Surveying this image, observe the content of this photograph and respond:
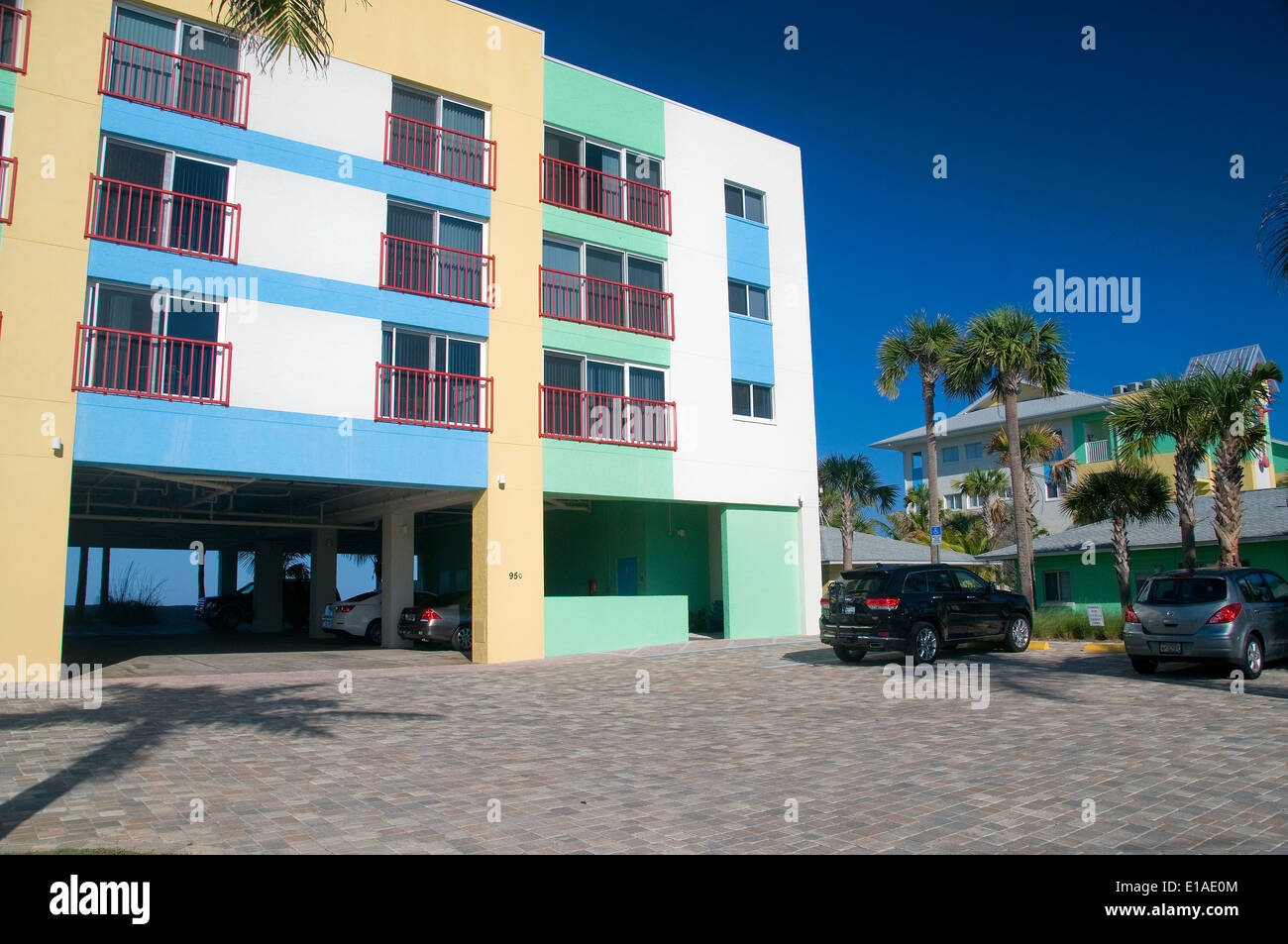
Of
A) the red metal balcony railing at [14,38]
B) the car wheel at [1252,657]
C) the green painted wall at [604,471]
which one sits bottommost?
the car wheel at [1252,657]

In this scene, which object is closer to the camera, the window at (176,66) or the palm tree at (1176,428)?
the window at (176,66)

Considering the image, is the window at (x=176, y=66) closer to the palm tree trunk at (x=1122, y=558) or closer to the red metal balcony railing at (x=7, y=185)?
the red metal balcony railing at (x=7, y=185)

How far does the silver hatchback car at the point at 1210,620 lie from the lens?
12.9 m

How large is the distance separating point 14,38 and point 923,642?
18858mm

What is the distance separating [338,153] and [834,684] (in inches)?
563

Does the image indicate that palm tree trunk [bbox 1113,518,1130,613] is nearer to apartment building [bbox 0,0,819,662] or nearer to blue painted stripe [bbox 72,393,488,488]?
apartment building [bbox 0,0,819,662]

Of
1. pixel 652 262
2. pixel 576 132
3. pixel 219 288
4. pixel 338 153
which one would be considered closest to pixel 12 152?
pixel 219 288

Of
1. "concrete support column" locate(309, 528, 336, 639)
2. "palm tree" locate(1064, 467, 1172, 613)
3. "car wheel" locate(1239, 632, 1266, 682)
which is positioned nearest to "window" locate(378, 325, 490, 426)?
"concrete support column" locate(309, 528, 336, 639)

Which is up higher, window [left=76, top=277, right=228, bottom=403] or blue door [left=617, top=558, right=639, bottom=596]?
window [left=76, top=277, right=228, bottom=403]

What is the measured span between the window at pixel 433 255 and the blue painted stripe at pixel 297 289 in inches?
12.3

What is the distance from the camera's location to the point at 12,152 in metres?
15.1

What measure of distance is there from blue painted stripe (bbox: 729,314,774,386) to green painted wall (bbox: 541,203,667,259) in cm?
294

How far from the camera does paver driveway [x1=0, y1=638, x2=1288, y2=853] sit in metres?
5.96

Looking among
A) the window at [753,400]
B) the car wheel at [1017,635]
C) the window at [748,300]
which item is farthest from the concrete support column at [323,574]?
the car wheel at [1017,635]
